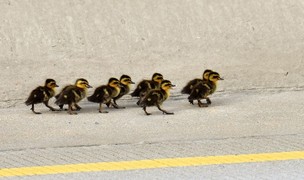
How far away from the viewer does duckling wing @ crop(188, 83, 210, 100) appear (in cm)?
924

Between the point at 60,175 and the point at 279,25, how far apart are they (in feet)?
21.0

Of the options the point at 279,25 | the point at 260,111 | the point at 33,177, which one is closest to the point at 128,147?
the point at 33,177

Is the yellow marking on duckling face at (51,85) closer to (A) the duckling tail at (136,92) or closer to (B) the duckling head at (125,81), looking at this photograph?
(B) the duckling head at (125,81)

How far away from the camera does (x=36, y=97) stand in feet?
29.8

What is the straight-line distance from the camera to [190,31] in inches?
475

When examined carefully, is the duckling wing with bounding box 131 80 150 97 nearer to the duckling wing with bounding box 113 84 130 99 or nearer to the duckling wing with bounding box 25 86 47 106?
the duckling wing with bounding box 113 84 130 99

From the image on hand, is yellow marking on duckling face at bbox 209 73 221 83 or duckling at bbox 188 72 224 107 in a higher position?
yellow marking on duckling face at bbox 209 73 221 83

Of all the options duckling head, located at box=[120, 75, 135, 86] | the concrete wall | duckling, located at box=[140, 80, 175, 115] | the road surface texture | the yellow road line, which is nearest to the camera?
the yellow road line

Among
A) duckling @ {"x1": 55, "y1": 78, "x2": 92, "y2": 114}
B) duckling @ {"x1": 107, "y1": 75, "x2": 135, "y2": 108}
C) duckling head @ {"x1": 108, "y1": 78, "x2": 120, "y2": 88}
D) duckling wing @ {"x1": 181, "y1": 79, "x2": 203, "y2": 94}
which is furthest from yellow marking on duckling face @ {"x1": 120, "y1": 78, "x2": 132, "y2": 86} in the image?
duckling wing @ {"x1": 181, "y1": 79, "x2": 203, "y2": 94}

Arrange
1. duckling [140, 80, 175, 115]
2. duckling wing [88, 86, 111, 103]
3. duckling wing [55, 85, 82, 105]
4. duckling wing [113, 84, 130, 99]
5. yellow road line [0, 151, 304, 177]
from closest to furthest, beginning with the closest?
yellow road line [0, 151, 304, 177] < duckling [140, 80, 175, 115] < duckling wing [55, 85, 82, 105] < duckling wing [88, 86, 111, 103] < duckling wing [113, 84, 130, 99]

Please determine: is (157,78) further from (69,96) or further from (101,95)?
(69,96)

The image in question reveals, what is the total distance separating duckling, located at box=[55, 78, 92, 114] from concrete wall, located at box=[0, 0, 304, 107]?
717mm

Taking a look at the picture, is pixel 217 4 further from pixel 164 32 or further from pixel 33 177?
pixel 33 177

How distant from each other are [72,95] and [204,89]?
133 centimetres
